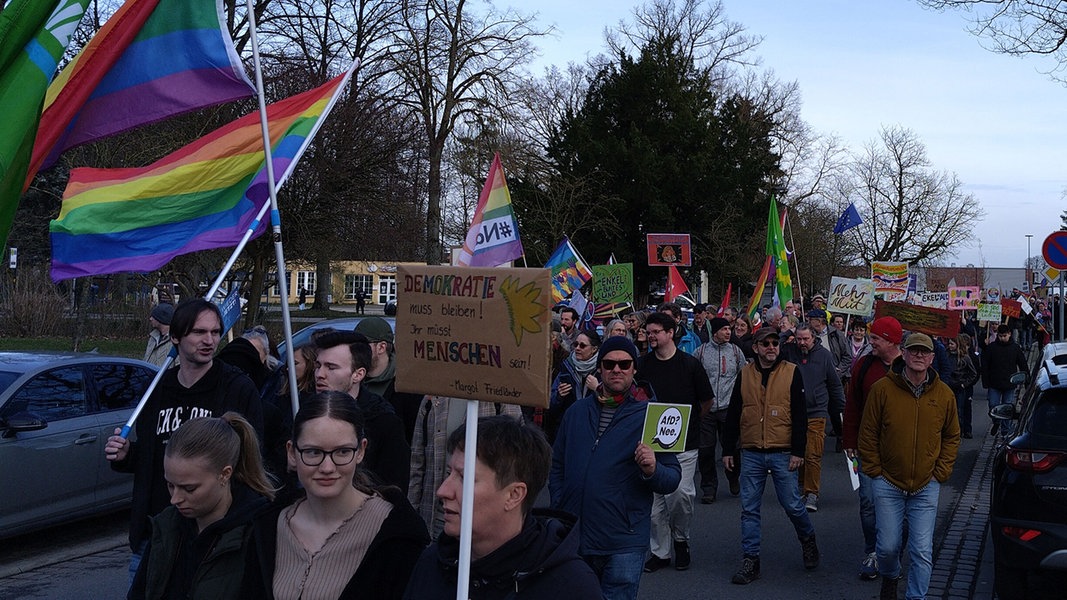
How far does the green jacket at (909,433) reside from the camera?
6730 mm

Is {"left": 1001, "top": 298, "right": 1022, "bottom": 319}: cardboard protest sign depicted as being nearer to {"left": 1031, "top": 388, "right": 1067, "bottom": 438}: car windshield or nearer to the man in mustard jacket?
{"left": 1031, "top": 388, "right": 1067, "bottom": 438}: car windshield

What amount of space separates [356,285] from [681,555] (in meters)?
89.4

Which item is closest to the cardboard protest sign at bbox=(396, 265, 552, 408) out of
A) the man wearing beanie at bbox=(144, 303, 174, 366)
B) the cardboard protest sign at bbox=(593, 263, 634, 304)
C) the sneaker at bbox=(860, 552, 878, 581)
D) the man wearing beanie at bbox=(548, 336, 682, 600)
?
the man wearing beanie at bbox=(548, 336, 682, 600)

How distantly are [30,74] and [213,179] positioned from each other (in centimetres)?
138

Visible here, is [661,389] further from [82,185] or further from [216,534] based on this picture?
[216,534]

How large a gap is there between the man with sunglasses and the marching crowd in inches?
0.6

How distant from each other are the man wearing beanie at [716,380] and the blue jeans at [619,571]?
575 cm

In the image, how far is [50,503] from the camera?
8.60 m

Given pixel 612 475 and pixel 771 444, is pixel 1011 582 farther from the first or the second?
pixel 612 475

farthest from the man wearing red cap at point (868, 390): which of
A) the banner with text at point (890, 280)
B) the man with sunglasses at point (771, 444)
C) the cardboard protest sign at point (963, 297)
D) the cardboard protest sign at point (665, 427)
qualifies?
the cardboard protest sign at point (963, 297)

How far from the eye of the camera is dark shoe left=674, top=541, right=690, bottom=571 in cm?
816

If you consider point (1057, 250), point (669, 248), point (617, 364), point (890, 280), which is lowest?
point (617, 364)

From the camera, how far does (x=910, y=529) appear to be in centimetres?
677

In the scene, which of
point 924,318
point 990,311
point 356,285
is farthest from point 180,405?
point 356,285
